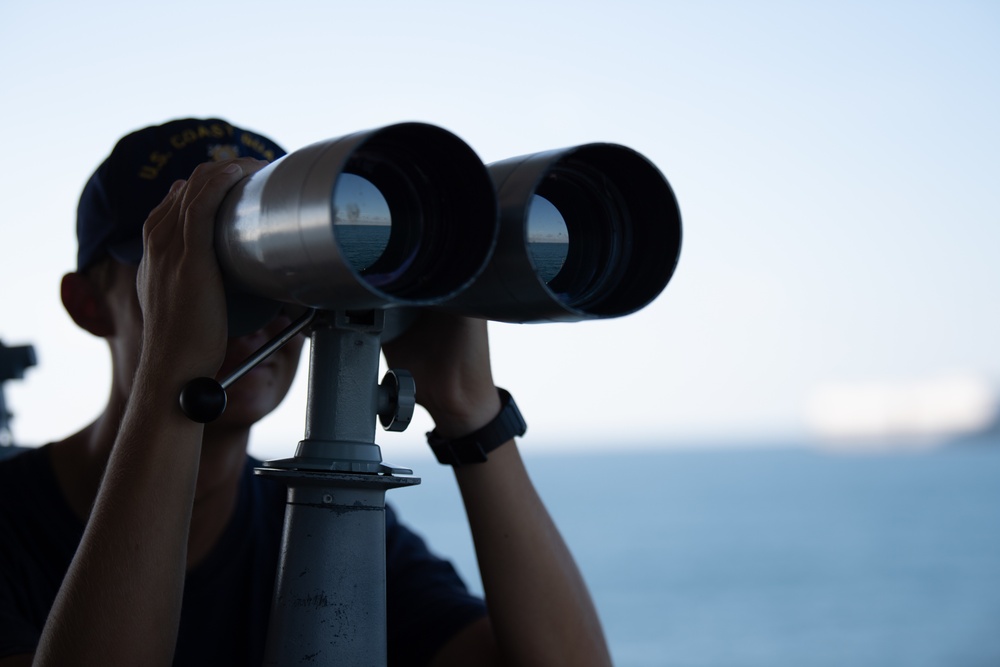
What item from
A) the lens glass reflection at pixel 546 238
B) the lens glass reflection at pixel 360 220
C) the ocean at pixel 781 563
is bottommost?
the lens glass reflection at pixel 360 220

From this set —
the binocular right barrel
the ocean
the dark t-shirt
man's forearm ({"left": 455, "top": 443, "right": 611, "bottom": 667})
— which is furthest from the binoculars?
the ocean

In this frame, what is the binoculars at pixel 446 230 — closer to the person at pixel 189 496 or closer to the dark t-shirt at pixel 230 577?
the person at pixel 189 496

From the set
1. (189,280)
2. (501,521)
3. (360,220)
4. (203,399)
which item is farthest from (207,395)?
(501,521)

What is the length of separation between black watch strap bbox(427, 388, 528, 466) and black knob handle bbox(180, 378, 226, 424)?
402 mm

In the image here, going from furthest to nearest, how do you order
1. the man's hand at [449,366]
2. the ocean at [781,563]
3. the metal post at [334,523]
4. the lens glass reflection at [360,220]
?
the ocean at [781,563] < the man's hand at [449,366] < the metal post at [334,523] < the lens glass reflection at [360,220]

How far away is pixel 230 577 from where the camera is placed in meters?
1.50

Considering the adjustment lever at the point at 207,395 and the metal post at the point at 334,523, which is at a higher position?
the adjustment lever at the point at 207,395

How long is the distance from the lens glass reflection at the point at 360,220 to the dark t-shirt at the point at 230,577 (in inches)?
26.5

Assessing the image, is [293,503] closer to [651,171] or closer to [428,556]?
[651,171]

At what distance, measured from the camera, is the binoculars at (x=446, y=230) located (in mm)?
792

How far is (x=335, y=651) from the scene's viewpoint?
891mm

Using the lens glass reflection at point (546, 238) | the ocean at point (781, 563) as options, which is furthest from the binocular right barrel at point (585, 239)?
the ocean at point (781, 563)

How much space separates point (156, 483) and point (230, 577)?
0.54m

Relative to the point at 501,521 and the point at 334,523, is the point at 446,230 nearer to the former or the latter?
the point at 334,523
